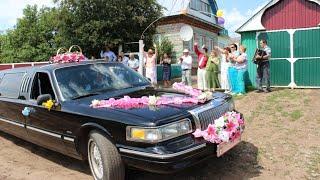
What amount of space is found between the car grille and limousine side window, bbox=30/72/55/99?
244 cm

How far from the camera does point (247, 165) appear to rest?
645 cm

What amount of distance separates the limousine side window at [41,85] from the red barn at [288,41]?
859cm

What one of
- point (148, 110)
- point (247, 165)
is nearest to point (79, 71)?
point (148, 110)

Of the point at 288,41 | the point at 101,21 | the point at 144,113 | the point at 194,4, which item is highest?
the point at 194,4

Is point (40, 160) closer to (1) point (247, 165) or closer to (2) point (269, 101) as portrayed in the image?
(1) point (247, 165)

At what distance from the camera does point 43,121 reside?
6.70m

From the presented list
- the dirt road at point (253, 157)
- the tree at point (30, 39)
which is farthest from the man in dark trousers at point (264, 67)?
the tree at point (30, 39)

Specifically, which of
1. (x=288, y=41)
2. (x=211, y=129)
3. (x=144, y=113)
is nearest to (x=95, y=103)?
(x=144, y=113)

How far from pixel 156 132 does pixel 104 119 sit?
0.80 m

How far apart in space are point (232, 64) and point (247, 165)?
697cm

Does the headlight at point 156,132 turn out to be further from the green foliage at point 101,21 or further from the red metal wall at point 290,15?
the green foliage at point 101,21

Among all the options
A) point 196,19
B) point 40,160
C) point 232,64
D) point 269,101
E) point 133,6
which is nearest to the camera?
point 40,160

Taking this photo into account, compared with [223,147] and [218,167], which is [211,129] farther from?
[218,167]

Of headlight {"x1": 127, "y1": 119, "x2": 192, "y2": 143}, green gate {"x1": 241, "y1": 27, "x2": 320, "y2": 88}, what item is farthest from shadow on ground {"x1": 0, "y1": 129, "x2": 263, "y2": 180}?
green gate {"x1": 241, "y1": 27, "x2": 320, "y2": 88}
